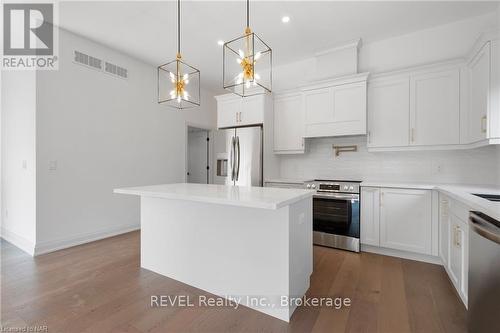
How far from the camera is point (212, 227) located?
6.96 feet

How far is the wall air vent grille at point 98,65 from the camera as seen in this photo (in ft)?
10.8

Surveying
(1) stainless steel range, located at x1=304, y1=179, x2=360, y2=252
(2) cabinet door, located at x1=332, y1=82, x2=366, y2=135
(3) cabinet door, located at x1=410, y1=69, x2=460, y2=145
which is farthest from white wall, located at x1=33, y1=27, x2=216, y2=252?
(3) cabinet door, located at x1=410, y1=69, x2=460, y2=145

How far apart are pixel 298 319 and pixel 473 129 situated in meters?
2.70

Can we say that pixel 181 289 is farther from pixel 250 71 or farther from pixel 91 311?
pixel 250 71

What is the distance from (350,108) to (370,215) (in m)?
1.47

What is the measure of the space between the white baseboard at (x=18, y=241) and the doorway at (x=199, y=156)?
9.54 ft

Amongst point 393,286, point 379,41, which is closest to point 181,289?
point 393,286

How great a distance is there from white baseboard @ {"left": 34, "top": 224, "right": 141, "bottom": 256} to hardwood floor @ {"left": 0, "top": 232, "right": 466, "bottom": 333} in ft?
0.53

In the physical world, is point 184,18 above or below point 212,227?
above

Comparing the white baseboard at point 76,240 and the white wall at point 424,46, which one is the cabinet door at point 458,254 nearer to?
the white wall at point 424,46

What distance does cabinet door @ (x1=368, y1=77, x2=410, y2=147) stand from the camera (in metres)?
3.09

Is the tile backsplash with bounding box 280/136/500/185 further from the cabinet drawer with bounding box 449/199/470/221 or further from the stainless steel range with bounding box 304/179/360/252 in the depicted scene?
the cabinet drawer with bounding box 449/199/470/221

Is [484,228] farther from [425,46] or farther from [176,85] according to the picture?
[425,46]

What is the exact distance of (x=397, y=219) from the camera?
286 cm
